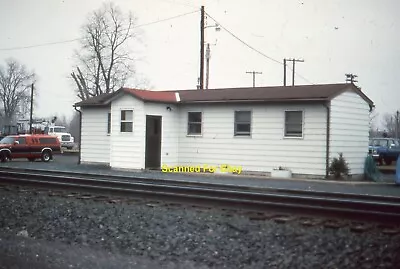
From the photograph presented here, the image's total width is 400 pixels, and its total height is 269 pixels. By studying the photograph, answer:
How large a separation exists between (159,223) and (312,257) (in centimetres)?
293

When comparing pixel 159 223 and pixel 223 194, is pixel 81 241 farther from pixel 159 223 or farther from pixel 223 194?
pixel 223 194

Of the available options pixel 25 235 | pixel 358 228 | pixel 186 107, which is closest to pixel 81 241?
pixel 25 235

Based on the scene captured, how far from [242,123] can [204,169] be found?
267 centimetres

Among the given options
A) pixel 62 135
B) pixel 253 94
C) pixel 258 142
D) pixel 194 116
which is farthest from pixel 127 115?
pixel 62 135

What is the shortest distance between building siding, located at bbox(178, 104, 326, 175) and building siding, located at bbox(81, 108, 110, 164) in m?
4.45

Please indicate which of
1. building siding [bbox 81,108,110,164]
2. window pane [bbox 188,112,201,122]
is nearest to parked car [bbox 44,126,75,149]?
building siding [bbox 81,108,110,164]

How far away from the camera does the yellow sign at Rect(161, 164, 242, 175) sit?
68.0 ft

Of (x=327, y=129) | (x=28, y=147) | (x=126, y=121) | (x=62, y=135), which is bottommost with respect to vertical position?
(x=28, y=147)

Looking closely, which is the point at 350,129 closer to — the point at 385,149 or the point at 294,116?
the point at 294,116

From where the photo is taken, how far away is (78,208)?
952 centimetres

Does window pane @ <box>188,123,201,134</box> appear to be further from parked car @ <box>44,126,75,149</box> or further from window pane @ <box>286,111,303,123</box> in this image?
parked car @ <box>44,126,75,149</box>

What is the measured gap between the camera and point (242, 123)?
20.9 metres

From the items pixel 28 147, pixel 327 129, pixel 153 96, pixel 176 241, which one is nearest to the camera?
pixel 176 241

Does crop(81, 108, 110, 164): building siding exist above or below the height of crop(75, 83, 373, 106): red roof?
below
